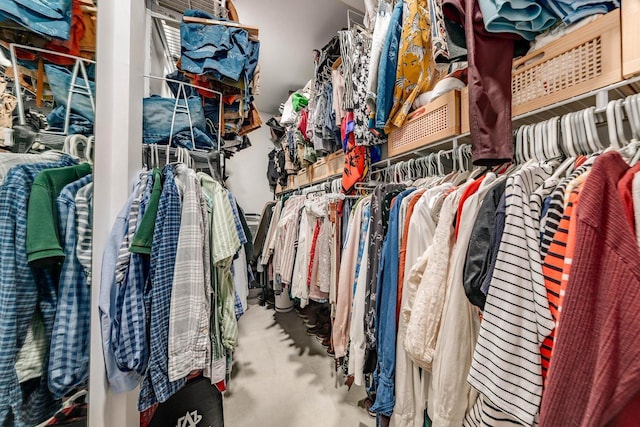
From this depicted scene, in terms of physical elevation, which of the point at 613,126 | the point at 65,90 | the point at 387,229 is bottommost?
the point at 387,229

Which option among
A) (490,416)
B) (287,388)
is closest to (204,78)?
(490,416)

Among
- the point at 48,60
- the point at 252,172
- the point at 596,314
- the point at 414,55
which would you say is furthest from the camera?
the point at 252,172

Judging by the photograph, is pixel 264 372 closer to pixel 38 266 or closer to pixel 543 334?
pixel 38 266

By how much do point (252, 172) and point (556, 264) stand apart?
12.6ft

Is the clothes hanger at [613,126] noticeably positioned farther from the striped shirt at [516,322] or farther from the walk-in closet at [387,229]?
the striped shirt at [516,322]

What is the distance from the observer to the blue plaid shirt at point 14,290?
1.71ft

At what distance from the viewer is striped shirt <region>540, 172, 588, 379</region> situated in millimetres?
476

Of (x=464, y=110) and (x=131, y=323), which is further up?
(x=464, y=110)

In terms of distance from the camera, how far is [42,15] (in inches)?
23.6

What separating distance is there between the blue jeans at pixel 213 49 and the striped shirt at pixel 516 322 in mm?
1411

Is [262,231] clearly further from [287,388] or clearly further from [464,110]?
[464,110]

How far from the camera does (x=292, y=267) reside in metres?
1.97

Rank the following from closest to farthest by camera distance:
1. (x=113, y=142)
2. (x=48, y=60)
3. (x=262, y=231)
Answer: (x=48, y=60) < (x=113, y=142) < (x=262, y=231)

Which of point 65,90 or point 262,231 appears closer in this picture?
point 65,90
